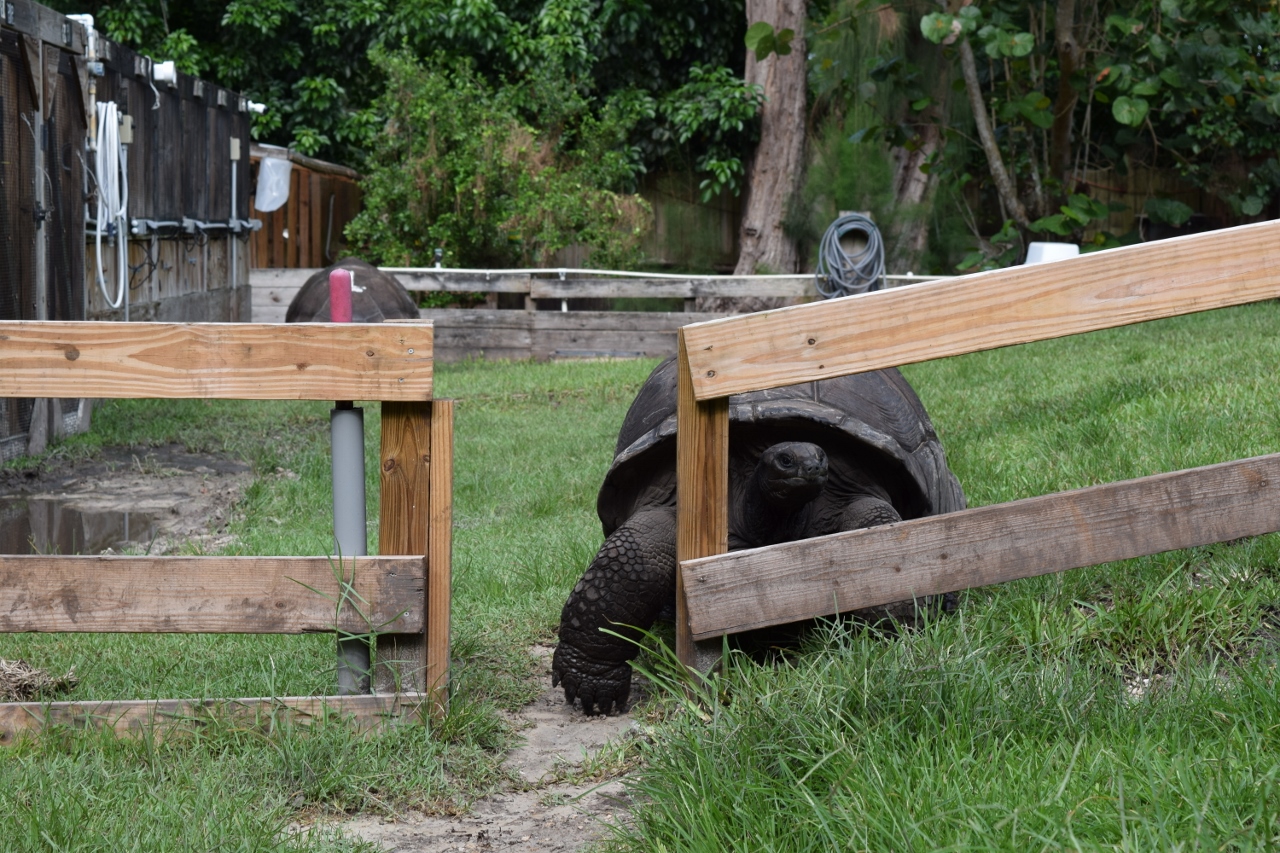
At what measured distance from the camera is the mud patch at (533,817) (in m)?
2.54

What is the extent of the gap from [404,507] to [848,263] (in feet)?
36.6

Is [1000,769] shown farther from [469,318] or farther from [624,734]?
[469,318]

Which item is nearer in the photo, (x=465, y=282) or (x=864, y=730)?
(x=864, y=730)

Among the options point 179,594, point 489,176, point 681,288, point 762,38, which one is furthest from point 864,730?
point 489,176

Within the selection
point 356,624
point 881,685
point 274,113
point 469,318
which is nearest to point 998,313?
point 881,685

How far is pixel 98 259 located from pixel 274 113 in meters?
11.3

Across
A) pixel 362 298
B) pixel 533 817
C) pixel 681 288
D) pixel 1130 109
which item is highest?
pixel 1130 109

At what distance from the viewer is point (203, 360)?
9.39 ft

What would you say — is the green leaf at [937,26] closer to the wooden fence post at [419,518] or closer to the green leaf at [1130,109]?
the green leaf at [1130,109]

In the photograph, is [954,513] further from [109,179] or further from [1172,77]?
[109,179]

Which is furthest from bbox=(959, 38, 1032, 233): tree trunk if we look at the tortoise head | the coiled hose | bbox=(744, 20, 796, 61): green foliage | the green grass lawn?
the tortoise head

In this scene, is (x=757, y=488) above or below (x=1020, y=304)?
below

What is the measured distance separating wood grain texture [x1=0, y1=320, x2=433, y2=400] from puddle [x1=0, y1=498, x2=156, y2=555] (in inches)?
97.8

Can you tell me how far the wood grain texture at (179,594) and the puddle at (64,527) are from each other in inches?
91.6
